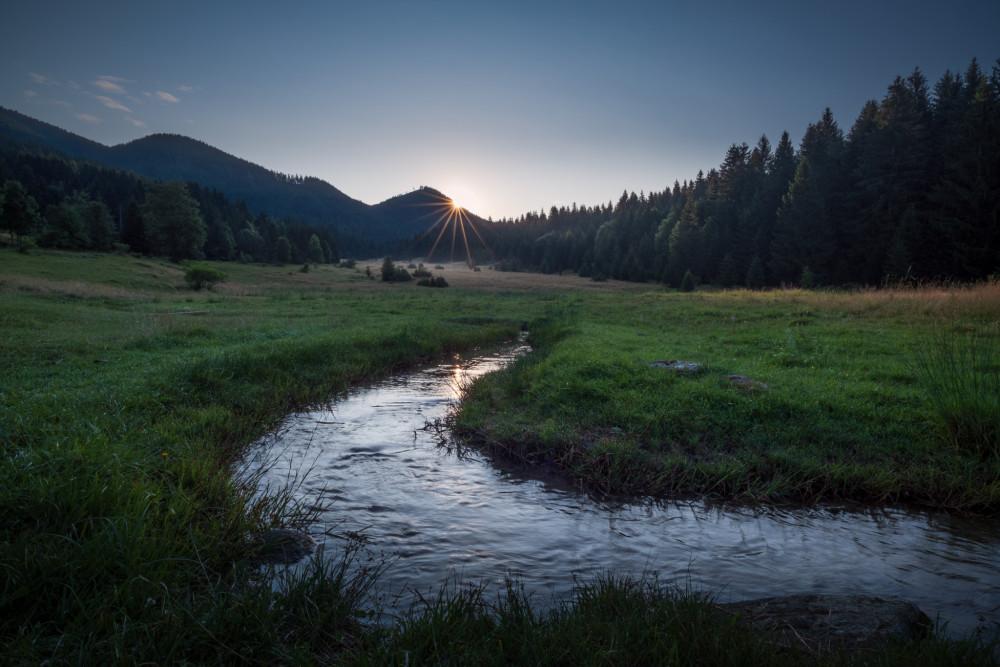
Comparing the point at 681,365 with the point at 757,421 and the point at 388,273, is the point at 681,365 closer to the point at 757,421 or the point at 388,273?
the point at 757,421

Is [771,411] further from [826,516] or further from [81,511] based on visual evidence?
[81,511]

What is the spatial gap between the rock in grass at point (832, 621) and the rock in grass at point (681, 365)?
6743 millimetres

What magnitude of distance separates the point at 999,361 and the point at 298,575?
1249cm

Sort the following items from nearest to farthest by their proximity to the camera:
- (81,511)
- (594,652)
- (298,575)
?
(594,652)
(81,511)
(298,575)

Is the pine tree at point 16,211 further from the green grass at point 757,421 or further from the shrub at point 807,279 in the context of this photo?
the shrub at point 807,279

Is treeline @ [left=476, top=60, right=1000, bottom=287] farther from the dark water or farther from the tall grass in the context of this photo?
the dark water

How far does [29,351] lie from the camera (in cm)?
1111

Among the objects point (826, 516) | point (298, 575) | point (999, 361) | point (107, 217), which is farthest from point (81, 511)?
point (107, 217)

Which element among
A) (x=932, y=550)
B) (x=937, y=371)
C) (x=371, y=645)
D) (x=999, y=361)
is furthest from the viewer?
(x=999, y=361)

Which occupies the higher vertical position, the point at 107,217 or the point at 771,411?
the point at 107,217

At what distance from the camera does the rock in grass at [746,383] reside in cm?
881

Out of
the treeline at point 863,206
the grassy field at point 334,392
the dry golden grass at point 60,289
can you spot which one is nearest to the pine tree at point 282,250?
the treeline at point 863,206

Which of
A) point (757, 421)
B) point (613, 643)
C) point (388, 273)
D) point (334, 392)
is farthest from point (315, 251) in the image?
point (613, 643)

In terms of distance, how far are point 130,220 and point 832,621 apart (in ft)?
299
